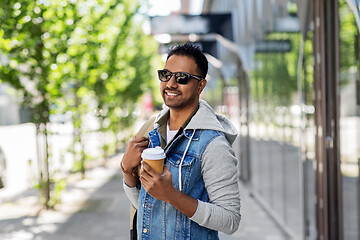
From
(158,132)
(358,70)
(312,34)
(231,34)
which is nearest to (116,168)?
(231,34)

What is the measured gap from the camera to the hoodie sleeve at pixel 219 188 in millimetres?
1772

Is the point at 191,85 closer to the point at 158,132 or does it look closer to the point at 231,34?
the point at 158,132

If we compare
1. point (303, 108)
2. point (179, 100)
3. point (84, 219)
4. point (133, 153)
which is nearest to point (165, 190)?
point (133, 153)

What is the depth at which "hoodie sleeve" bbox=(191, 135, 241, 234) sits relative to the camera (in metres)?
1.77

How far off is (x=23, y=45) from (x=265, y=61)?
3921 mm

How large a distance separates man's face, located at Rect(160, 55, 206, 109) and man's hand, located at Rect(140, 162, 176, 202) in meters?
0.32

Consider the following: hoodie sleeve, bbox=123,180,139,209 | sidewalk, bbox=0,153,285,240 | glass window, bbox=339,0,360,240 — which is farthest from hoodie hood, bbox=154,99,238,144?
sidewalk, bbox=0,153,285,240

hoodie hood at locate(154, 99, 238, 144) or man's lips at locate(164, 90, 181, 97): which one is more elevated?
man's lips at locate(164, 90, 181, 97)

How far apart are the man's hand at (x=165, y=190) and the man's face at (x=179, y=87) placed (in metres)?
0.30

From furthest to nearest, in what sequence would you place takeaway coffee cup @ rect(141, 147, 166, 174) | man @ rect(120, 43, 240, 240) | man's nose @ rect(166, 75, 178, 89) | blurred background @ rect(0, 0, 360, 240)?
blurred background @ rect(0, 0, 360, 240) < man's nose @ rect(166, 75, 178, 89) < man @ rect(120, 43, 240, 240) < takeaway coffee cup @ rect(141, 147, 166, 174)

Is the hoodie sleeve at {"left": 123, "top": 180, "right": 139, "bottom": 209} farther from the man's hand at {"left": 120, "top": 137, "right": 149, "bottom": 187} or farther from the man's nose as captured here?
the man's nose

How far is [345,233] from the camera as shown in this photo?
420 cm

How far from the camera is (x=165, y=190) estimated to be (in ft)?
5.58

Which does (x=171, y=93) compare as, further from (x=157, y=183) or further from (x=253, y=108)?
(x=253, y=108)
